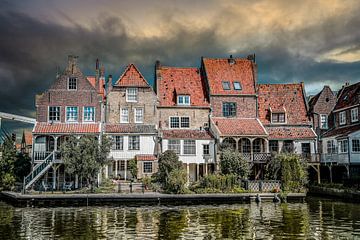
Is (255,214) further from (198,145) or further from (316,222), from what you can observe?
(198,145)

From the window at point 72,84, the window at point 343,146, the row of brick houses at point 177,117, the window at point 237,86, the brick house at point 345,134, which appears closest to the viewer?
the brick house at point 345,134

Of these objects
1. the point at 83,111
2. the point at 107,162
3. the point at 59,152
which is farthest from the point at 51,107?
the point at 107,162

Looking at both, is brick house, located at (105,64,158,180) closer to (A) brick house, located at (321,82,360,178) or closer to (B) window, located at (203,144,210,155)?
(B) window, located at (203,144,210,155)

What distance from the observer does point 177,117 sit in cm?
4975

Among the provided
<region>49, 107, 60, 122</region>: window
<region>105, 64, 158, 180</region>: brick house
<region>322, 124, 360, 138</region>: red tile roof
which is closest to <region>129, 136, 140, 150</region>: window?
<region>105, 64, 158, 180</region>: brick house

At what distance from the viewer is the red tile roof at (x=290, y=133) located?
49719 millimetres

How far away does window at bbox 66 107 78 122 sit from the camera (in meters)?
46.1

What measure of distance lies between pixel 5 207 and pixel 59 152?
27.9ft

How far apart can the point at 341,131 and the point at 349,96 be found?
5657 mm

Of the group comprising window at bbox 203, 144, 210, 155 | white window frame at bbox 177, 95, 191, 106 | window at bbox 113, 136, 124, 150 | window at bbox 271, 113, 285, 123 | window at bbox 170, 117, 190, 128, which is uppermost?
white window frame at bbox 177, 95, 191, 106

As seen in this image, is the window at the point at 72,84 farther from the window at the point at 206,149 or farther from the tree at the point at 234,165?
the tree at the point at 234,165

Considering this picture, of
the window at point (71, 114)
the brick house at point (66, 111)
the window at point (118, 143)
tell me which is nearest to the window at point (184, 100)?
the window at point (118, 143)

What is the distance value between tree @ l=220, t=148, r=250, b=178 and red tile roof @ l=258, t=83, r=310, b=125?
11.3m

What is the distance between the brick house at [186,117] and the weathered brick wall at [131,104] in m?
1.11
